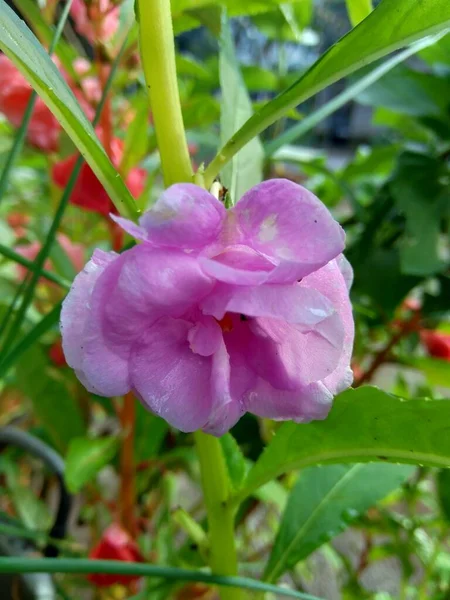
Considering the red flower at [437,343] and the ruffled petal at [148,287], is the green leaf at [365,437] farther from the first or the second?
the red flower at [437,343]

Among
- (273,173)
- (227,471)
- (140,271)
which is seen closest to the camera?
(140,271)

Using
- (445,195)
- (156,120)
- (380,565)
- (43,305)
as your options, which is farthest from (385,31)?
(380,565)

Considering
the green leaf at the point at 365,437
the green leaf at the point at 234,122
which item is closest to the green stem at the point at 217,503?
the green leaf at the point at 365,437

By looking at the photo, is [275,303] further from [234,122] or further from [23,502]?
[23,502]

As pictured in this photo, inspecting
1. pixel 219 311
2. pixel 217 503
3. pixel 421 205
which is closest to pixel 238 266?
pixel 219 311

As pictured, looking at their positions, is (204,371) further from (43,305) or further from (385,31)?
(43,305)

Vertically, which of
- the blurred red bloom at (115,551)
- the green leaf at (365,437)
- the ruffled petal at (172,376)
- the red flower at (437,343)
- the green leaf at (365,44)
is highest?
the green leaf at (365,44)
